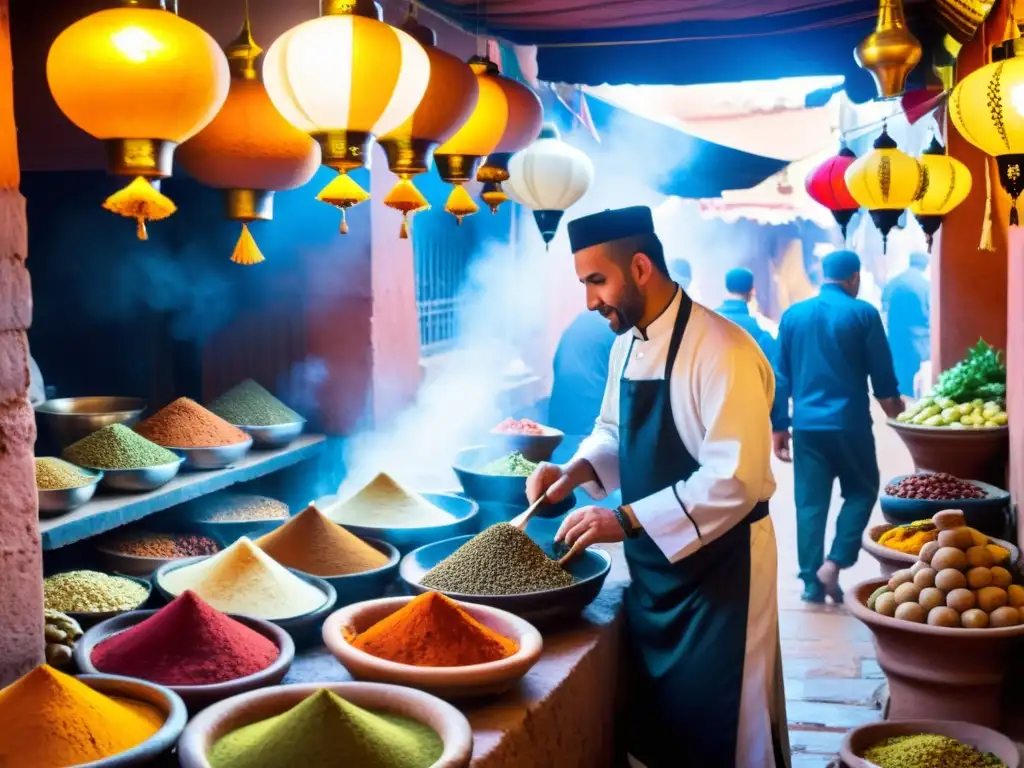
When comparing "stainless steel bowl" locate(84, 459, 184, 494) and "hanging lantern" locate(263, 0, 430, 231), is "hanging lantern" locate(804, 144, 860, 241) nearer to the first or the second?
"stainless steel bowl" locate(84, 459, 184, 494)

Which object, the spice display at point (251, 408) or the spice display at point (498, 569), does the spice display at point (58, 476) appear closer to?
the spice display at point (251, 408)

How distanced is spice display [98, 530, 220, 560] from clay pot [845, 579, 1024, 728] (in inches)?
98.2

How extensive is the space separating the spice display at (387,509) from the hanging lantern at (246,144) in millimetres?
1134

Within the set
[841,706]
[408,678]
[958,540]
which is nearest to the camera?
[408,678]

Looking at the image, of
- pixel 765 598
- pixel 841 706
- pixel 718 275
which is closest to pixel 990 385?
pixel 841 706

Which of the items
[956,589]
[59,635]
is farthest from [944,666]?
[59,635]

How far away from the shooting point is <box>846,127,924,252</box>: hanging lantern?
5270 mm

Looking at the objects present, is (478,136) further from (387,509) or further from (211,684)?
(211,684)

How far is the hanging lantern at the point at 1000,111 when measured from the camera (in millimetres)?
3389

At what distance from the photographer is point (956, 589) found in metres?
3.96

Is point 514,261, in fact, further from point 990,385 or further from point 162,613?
point 162,613

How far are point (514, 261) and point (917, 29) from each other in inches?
212

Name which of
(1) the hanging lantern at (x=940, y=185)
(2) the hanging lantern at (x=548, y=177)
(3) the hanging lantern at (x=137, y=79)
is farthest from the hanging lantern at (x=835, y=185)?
(3) the hanging lantern at (x=137, y=79)

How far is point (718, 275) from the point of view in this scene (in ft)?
68.0
